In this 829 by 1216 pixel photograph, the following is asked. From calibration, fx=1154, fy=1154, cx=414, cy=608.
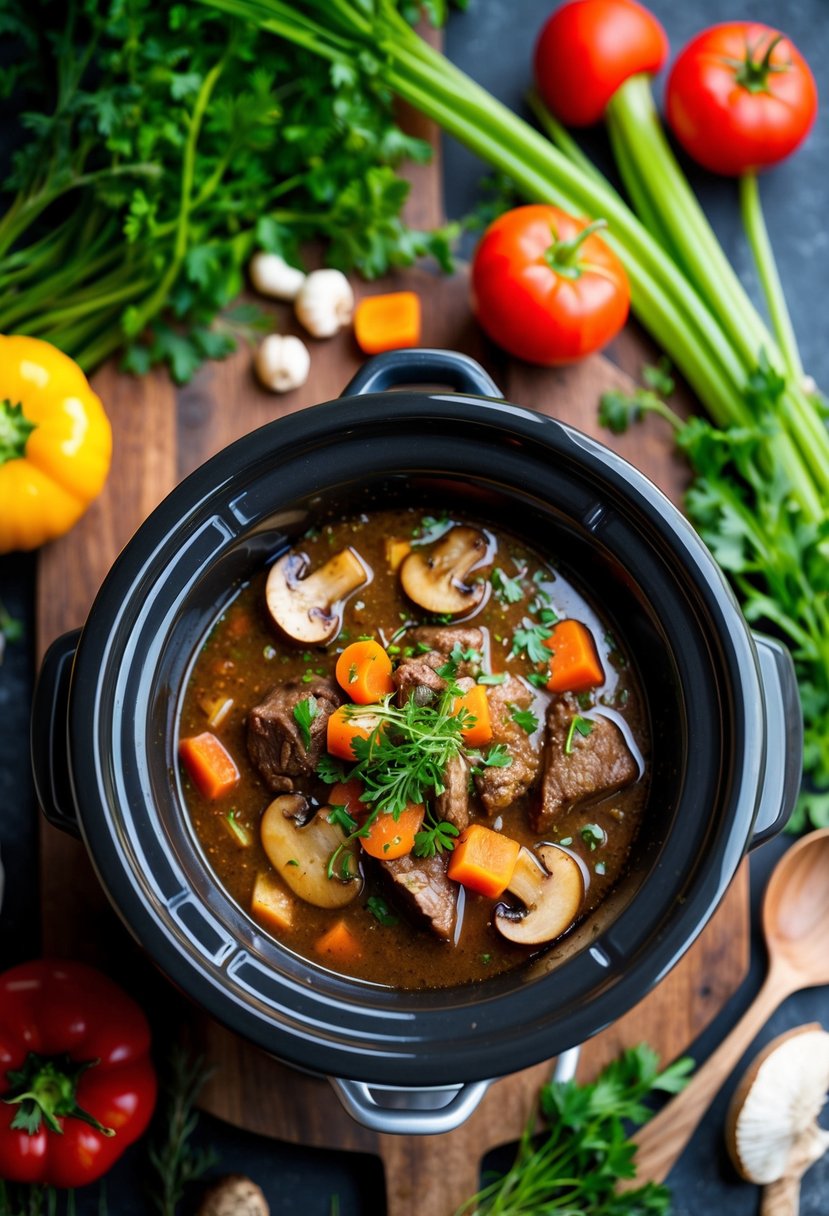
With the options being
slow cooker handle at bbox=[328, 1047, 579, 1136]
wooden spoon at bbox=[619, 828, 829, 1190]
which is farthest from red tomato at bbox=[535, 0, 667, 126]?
slow cooker handle at bbox=[328, 1047, 579, 1136]

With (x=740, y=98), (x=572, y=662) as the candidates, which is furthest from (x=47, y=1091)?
(x=740, y=98)

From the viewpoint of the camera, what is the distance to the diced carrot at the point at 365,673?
2.52m

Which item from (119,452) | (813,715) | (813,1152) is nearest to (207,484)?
(119,452)

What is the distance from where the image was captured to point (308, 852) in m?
2.49

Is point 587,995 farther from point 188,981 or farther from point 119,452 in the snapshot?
point 119,452

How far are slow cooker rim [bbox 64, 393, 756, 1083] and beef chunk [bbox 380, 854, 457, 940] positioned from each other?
27 cm

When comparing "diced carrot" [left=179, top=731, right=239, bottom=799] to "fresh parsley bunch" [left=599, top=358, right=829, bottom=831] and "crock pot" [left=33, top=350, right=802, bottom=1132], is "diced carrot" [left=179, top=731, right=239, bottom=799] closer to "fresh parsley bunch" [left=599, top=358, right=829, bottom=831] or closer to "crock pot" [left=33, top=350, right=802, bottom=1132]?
"crock pot" [left=33, top=350, right=802, bottom=1132]

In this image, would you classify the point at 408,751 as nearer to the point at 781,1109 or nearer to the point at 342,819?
the point at 342,819

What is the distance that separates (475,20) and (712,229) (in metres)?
0.95

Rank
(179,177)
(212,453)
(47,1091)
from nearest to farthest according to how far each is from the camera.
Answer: (47,1091)
(179,177)
(212,453)

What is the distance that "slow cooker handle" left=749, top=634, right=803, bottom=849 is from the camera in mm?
2393

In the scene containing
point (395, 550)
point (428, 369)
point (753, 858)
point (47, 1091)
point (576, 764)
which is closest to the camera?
point (576, 764)

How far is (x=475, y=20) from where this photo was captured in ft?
11.3

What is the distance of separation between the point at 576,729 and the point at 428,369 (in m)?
0.86
